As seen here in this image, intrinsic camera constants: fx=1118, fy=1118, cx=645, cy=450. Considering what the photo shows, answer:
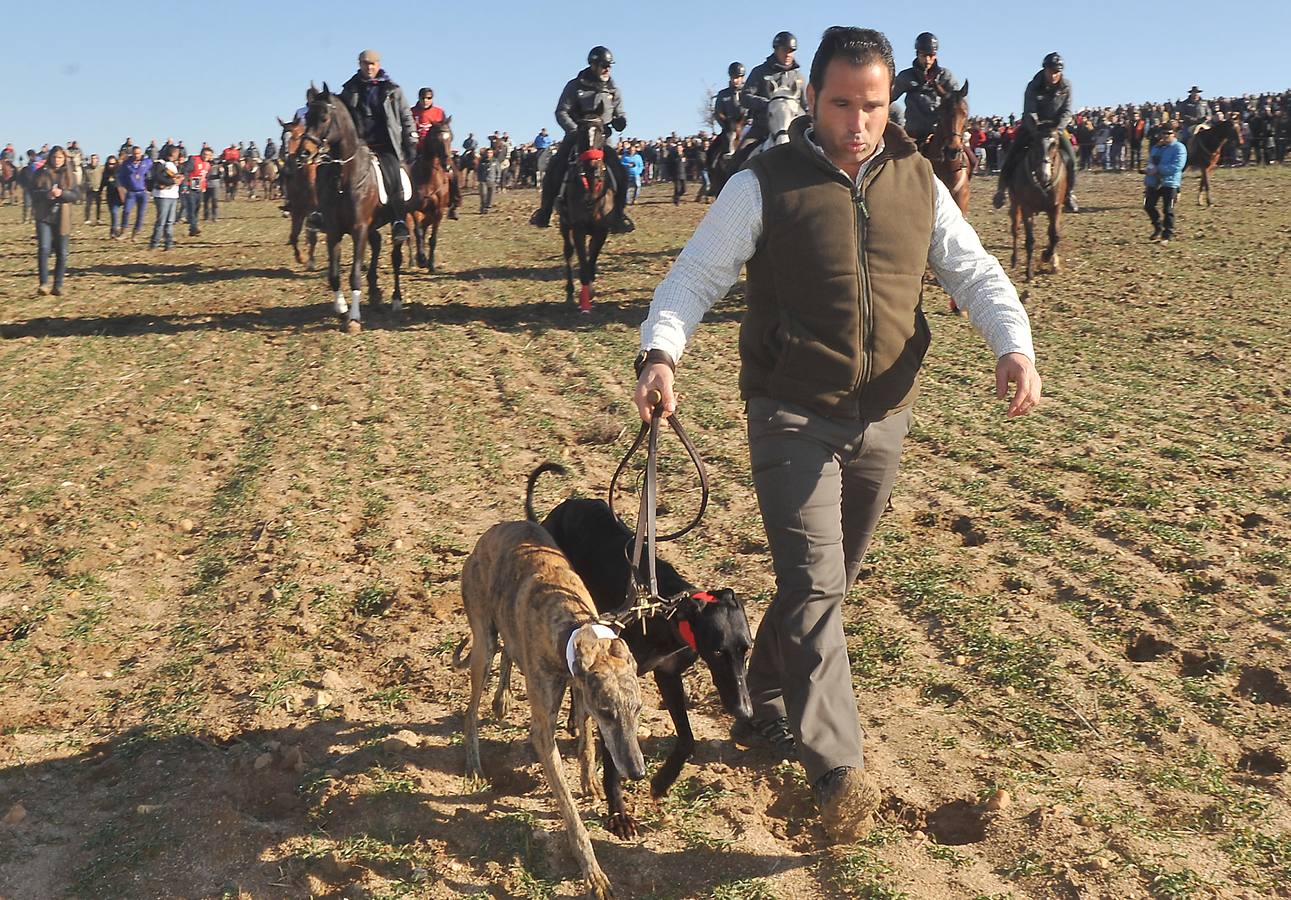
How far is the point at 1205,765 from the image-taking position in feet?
14.7

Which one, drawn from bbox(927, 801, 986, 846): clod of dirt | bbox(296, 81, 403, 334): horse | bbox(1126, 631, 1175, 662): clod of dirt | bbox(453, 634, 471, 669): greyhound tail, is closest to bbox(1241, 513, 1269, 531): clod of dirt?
bbox(1126, 631, 1175, 662): clod of dirt

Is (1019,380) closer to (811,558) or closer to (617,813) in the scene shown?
(811,558)

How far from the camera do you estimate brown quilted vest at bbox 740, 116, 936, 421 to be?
365 cm

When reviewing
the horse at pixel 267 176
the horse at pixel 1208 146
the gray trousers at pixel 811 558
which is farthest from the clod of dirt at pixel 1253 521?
the horse at pixel 267 176

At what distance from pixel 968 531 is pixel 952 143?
28.1ft

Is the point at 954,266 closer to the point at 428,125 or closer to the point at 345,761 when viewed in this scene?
the point at 345,761

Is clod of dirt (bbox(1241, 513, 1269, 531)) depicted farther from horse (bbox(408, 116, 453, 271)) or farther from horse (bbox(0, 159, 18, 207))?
horse (bbox(0, 159, 18, 207))

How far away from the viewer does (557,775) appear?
3879 millimetres

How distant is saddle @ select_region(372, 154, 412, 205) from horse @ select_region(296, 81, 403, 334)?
0.04m

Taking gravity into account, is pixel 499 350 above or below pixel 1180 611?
above

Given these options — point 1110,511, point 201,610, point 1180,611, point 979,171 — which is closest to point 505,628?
point 201,610

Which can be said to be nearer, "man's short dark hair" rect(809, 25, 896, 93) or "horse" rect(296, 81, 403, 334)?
"man's short dark hair" rect(809, 25, 896, 93)

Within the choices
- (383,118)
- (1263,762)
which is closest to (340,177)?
(383,118)

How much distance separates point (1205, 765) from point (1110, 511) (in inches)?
117
